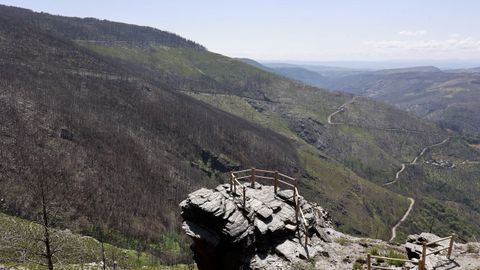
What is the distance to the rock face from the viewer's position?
34.9 m

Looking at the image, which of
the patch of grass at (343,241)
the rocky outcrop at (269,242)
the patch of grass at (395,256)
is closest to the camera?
the patch of grass at (395,256)

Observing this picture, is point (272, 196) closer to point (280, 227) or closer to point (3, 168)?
point (280, 227)

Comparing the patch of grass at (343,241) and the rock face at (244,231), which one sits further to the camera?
the patch of grass at (343,241)

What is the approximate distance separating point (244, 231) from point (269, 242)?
2711 millimetres

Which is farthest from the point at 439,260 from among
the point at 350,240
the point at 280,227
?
the point at 280,227

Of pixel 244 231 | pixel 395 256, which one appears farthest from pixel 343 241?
pixel 244 231

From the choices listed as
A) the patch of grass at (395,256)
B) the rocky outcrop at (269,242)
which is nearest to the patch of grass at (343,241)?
the rocky outcrop at (269,242)

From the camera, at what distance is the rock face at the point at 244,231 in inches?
1374

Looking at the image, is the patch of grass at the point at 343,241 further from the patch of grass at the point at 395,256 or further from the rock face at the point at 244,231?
the patch of grass at the point at 395,256

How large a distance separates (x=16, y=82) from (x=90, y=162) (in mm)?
58808

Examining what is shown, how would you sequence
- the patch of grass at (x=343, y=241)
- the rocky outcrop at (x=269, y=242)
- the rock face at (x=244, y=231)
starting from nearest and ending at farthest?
the rocky outcrop at (x=269, y=242) < the rock face at (x=244, y=231) < the patch of grass at (x=343, y=241)

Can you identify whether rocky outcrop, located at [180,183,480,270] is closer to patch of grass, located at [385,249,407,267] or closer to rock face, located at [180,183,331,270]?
rock face, located at [180,183,331,270]

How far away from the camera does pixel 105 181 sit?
166 m

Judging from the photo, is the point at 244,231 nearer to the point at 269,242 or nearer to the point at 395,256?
the point at 269,242
